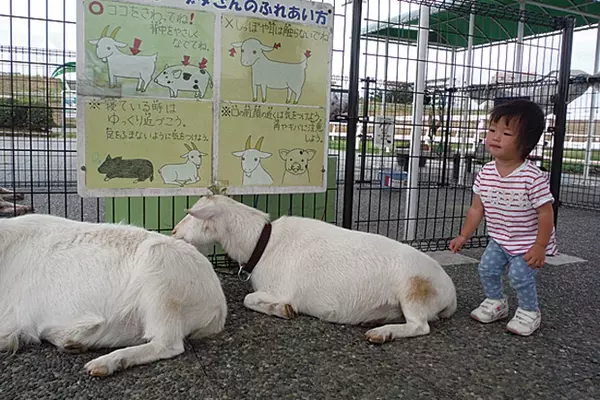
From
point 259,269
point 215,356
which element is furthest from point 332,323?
point 215,356

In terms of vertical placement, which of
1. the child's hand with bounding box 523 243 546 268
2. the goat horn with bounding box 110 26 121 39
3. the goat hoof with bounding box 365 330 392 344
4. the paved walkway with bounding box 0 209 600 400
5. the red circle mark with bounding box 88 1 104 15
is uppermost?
the red circle mark with bounding box 88 1 104 15

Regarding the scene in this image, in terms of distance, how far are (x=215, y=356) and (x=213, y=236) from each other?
2.95 ft

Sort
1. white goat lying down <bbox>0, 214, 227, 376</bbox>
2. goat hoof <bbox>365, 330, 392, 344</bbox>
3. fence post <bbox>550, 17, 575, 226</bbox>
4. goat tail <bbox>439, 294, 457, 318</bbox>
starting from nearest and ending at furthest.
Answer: white goat lying down <bbox>0, 214, 227, 376</bbox>, goat hoof <bbox>365, 330, 392, 344</bbox>, goat tail <bbox>439, 294, 457, 318</bbox>, fence post <bbox>550, 17, 575, 226</bbox>

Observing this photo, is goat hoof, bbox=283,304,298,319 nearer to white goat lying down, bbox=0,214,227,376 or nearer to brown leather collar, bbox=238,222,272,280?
brown leather collar, bbox=238,222,272,280

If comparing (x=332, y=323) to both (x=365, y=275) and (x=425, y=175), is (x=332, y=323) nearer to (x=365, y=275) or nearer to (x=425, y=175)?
(x=365, y=275)

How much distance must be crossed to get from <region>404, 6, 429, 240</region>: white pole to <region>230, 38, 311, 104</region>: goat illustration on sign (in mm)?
1547

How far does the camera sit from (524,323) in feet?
9.05

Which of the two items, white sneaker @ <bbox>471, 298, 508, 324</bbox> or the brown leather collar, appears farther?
the brown leather collar

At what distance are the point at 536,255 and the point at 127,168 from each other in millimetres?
2439

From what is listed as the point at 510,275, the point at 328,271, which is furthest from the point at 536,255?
the point at 328,271

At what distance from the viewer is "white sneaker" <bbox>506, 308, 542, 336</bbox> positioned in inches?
108

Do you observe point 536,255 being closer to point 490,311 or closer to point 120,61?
point 490,311

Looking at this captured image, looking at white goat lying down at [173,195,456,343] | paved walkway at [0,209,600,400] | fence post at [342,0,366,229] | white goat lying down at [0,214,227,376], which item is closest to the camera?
paved walkway at [0,209,600,400]

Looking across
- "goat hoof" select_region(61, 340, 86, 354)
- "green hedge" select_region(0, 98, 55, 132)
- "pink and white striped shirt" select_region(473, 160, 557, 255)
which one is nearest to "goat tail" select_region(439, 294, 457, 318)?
"pink and white striped shirt" select_region(473, 160, 557, 255)
